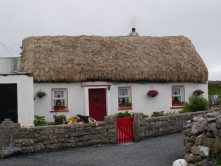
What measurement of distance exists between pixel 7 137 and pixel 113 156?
3751 mm

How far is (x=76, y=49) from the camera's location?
24.3 meters

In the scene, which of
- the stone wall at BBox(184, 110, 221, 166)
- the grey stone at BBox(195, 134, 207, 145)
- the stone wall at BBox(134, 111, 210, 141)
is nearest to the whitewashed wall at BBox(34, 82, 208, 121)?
the stone wall at BBox(134, 111, 210, 141)

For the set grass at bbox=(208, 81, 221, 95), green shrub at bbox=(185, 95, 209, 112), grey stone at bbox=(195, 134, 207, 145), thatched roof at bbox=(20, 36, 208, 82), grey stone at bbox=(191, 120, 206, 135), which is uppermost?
thatched roof at bbox=(20, 36, 208, 82)

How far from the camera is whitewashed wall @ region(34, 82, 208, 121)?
2209 cm

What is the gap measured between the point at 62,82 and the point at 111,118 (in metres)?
6.79

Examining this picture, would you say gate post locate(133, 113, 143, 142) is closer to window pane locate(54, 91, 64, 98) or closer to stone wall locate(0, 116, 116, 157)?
stone wall locate(0, 116, 116, 157)

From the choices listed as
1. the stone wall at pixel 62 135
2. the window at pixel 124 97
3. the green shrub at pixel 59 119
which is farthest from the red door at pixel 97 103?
the stone wall at pixel 62 135

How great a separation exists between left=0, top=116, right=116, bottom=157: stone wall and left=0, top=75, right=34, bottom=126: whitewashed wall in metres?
3.93

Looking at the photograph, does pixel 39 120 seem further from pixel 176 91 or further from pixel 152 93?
pixel 176 91

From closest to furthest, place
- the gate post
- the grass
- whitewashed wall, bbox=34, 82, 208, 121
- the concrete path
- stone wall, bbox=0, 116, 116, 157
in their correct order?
the concrete path → stone wall, bbox=0, 116, 116, 157 → the gate post → whitewashed wall, bbox=34, 82, 208, 121 → the grass

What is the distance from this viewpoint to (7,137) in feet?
47.0

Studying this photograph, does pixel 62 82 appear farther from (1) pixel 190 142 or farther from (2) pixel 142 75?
(1) pixel 190 142

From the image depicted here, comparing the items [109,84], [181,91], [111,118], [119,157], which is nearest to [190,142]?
[119,157]

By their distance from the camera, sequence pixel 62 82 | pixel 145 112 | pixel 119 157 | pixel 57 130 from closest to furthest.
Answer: pixel 119 157, pixel 57 130, pixel 62 82, pixel 145 112
